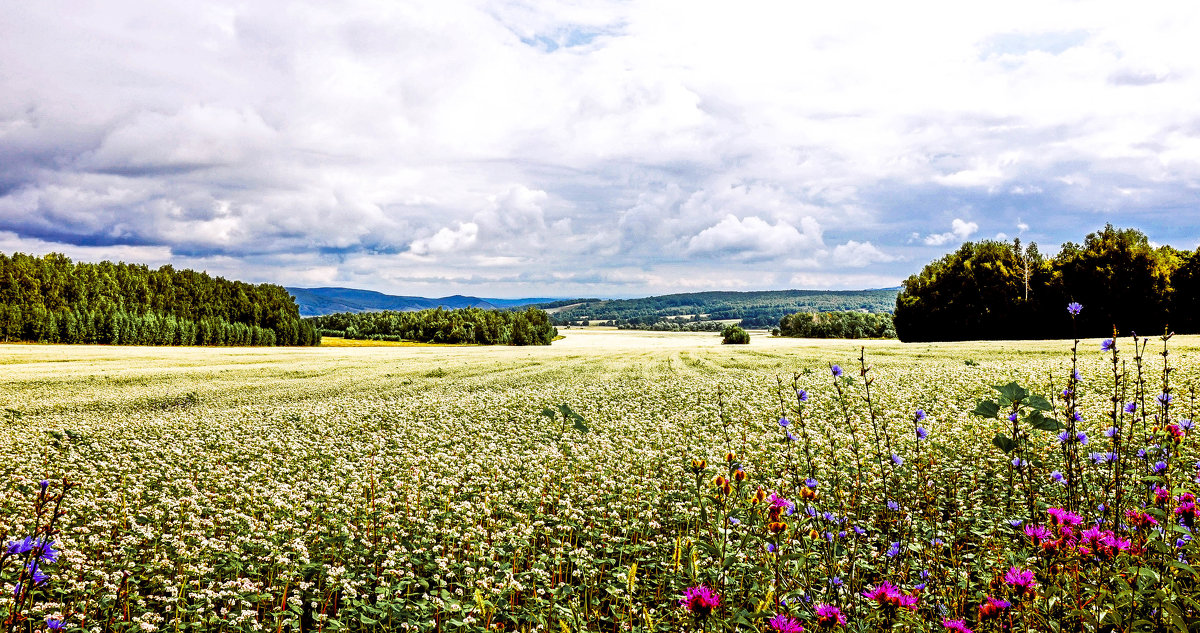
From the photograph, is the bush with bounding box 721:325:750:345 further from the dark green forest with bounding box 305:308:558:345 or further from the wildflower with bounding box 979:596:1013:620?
the wildflower with bounding box 979:596:1013:620

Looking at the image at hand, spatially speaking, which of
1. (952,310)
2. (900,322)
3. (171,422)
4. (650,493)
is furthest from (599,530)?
(900,322)

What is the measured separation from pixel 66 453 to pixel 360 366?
86.3 feet

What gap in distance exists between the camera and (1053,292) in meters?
60.1

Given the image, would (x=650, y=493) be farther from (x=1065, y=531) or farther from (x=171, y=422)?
(x=171, y=422)

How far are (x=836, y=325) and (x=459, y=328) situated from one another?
85146 mm

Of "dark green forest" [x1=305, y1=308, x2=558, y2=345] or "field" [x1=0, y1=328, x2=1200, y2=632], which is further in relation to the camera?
"dark green forest" [x1=305, y1=308, x2=558, y2=345]

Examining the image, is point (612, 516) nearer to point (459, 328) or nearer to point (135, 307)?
point (135, 307)

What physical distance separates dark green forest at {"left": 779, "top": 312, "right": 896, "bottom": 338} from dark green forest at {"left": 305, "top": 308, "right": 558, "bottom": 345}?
60.1 metres

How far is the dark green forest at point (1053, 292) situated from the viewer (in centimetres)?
5475

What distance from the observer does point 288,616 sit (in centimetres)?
598

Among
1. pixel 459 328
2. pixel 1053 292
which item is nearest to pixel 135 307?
pixel 459 328

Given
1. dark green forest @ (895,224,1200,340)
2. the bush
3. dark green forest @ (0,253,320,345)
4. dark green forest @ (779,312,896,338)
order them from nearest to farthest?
dark green forest @ (895,224,1200,340), dark green forest @ (0,253,320,345), the bush, dark green forest @ (779,312,896,338)

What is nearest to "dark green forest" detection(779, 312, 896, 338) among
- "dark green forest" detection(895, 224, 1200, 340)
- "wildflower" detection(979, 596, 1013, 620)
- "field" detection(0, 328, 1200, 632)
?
"dark green forest" detection(895, 224, 1200, 340)

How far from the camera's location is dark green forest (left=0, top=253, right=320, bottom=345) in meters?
83.2
